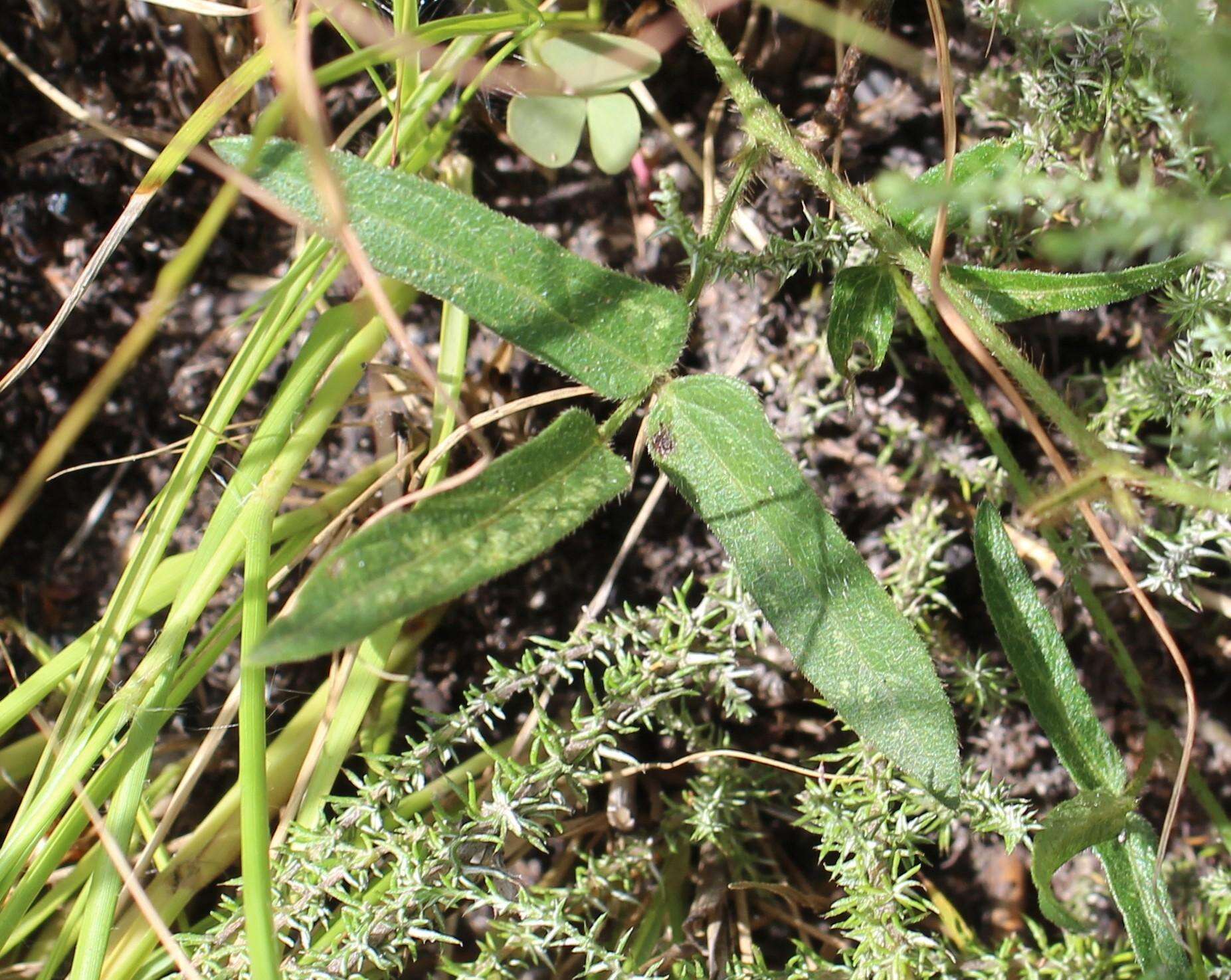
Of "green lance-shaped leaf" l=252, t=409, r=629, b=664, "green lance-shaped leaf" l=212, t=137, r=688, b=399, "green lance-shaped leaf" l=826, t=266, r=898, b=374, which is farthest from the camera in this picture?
"green lance-shaped leaf" l=826, t=266, r=898, b=374

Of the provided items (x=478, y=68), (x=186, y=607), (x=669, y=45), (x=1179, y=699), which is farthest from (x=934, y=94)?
(x=186, y=607)

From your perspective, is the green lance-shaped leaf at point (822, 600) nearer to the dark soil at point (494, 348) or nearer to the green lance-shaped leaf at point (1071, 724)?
the green lance-shaped leaf at point (1071, 724)

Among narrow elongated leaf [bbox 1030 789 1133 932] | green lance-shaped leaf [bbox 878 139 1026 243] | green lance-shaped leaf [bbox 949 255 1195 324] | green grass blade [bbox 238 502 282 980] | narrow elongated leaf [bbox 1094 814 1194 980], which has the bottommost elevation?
narrow elongated leaf [bbox 1094 814 1194 980]

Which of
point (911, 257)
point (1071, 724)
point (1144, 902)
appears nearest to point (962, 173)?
point (911, 257)

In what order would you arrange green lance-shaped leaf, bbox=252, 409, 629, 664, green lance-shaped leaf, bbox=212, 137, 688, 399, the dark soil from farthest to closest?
the dark soil < green lance-shaped leaf, bbox=212, 137, 688, 399 < green lance-shaped leaf, bbox=252, 409, 629, 664

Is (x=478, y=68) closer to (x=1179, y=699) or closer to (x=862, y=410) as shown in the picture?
(x=862, y=410)

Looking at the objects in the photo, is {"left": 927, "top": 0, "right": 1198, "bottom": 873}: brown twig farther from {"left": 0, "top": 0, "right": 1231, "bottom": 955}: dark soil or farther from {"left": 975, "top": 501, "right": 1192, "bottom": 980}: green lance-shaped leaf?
{"left": 0, "top": 0, "right": 1231, "bottom": 955}: dark soil

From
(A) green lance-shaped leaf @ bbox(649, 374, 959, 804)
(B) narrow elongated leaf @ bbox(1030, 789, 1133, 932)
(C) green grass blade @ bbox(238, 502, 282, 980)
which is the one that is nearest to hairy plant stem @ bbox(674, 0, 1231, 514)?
(A) green lance-shaped leaf @ bbox(649, 374, 959, 804)
